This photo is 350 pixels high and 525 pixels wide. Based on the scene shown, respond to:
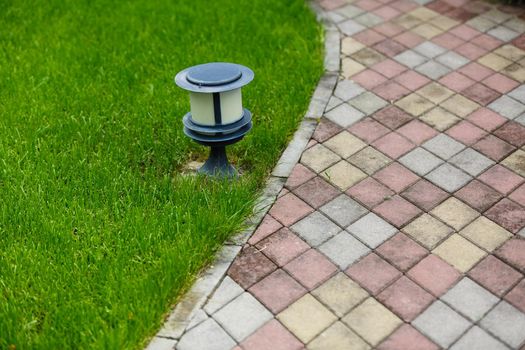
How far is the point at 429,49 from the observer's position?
281 inches

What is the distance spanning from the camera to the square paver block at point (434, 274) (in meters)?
4.48

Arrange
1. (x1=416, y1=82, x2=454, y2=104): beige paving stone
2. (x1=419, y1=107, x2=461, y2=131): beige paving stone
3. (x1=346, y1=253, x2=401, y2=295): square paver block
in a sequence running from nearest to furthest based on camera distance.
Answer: (x1=346, y1=253, x2=401, y2=295): square paver block → (x1=419, y1=107, x2=461, y2=131): beige paving stone → (x1=416, y1=82, x2=454, y2=104): beige paving stone

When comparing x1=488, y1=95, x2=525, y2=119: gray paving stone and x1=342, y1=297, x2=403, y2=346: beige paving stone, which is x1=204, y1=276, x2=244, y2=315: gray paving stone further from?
x1=488, y1=95, x2=525, y2=119: gray paving stone

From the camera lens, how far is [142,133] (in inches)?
231

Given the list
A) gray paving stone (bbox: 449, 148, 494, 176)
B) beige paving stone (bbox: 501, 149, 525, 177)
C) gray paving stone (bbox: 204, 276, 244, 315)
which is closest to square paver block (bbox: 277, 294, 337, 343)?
gray paving stone (bbox: 204, 276, 244, 315)

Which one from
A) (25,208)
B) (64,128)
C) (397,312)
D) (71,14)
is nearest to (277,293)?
(397,312)

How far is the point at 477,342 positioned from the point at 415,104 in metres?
2.70

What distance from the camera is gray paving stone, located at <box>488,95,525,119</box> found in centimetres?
616

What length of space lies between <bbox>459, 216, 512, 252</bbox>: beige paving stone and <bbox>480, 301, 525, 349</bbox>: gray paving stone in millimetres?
552

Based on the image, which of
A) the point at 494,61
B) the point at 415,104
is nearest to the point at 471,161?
the point at 415,104

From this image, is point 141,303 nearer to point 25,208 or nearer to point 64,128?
Answer: point 25,208

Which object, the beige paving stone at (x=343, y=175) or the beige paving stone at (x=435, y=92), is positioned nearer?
the beige paving stone at (x=343, y=175)

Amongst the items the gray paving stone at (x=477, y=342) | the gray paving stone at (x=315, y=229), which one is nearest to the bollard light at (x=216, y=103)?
the gray paving stone at (x=315, y=229)

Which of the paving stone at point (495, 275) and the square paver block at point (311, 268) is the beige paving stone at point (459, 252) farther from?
the square paver block at point (311, 268)
